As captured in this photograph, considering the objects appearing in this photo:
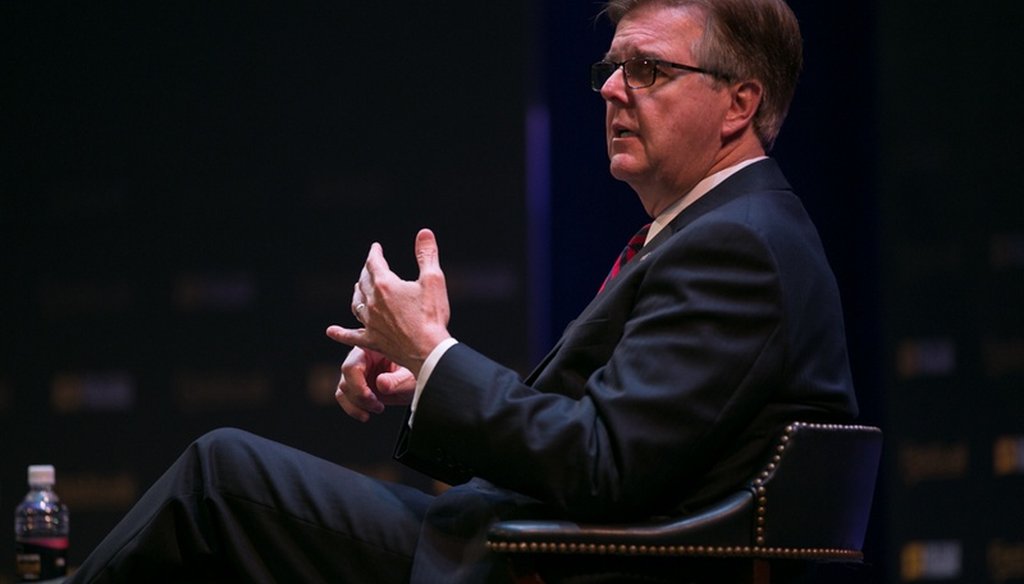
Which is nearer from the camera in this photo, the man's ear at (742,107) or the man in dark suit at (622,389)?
the man in dark suit at (622,389)

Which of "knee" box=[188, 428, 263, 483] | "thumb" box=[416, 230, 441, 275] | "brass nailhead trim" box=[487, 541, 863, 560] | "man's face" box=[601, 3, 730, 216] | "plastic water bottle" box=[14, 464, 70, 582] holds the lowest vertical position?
"plastic water bottle" box=[14, 464, 70, 582]

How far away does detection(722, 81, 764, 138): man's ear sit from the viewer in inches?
75.0

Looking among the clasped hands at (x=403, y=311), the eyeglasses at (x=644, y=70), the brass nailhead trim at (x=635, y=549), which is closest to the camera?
the brass nailhead trim at (x=635, y=549)

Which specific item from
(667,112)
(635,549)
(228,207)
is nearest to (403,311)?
(635,549)

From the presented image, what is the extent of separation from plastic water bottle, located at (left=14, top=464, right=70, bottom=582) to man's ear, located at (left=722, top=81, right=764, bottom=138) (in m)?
1.63

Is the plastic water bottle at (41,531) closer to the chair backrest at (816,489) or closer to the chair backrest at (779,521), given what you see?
the chair backrest at (779,521)

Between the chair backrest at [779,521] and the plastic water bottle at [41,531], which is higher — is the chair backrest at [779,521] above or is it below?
above

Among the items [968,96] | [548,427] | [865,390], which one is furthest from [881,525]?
[548,427]

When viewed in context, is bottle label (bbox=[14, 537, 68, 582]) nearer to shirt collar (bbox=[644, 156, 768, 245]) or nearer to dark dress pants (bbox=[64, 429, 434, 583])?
dark dress pants (bbox=[64, 429, 434, 583])

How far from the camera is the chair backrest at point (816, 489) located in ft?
5.26

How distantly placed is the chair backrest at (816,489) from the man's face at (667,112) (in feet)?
1.54

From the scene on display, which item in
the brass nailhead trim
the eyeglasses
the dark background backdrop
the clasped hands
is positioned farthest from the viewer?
the dark background backdrop

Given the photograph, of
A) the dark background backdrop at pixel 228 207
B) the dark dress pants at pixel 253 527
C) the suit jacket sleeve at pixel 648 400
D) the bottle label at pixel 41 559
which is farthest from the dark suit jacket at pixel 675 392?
the dark background backdrop at pixel 228 207

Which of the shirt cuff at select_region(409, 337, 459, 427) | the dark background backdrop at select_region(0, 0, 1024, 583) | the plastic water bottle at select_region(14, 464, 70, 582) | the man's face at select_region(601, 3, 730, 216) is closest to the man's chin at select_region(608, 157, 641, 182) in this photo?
the man's face at select_region(601, 3, 730, 216)
